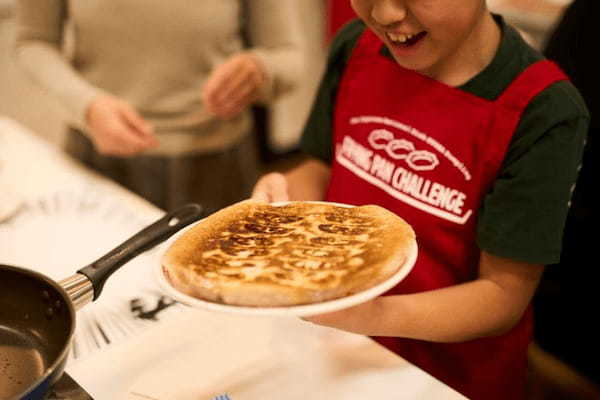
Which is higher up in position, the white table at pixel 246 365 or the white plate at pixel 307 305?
the white plate at pixel 307 305

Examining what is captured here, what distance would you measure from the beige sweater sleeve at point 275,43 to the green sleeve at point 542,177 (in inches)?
29.9

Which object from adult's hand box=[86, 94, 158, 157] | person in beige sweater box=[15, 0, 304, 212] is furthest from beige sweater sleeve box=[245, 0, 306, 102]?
adult's hand box=[86, 94, 158, 157]

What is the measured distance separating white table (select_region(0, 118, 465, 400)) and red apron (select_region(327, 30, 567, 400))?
0.66ft

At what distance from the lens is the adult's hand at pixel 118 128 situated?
125 cm

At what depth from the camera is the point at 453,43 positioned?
811 mm

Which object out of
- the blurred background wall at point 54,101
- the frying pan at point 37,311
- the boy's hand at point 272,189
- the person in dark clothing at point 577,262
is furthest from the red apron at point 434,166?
the blurred background wall at point 54,101

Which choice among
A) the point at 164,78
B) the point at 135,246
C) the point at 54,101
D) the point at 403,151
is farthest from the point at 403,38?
the point at 54,101

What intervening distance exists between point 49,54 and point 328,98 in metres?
0.75

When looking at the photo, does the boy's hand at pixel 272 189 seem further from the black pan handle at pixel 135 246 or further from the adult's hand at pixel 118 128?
the adult's hand at pixel 118 128

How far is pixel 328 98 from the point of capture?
43.2 inches

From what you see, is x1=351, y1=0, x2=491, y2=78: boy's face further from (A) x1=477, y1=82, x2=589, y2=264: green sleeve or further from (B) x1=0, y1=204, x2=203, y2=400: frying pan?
(B) x1=0, y1=204, x2=203, y2=400: frying pan

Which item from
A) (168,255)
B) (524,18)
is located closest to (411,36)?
(168,255)

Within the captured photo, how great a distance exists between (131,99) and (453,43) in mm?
888

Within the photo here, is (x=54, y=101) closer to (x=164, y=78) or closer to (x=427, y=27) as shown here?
(x=164, y=78)
